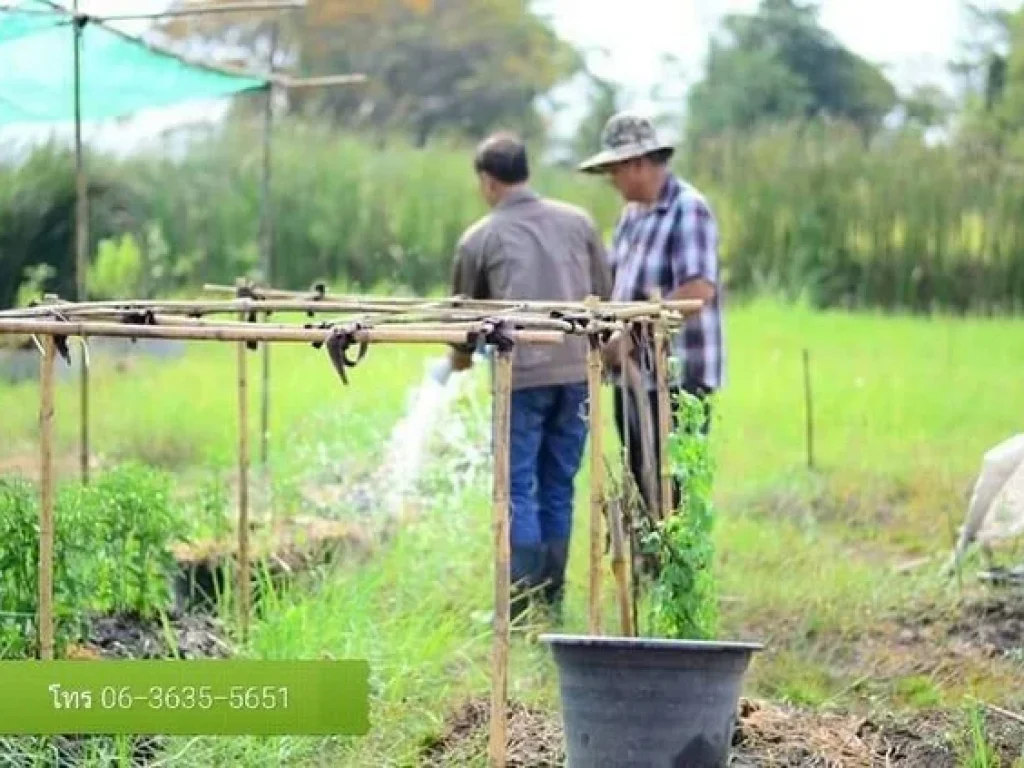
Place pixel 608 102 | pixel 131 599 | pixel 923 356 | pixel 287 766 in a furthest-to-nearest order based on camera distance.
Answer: pixel 608 102
pixel 923 356
pixel 131 599
pixel 287 766

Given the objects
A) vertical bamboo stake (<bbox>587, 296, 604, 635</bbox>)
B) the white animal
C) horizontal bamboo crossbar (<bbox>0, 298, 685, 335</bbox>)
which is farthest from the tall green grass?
vertical bamboo stake (<bbox>587, 296, 604, 635</bbox>)

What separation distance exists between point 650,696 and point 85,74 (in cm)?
429

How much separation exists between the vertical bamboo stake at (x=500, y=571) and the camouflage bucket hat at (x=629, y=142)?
2.99m

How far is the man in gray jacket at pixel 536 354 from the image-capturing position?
321 inches

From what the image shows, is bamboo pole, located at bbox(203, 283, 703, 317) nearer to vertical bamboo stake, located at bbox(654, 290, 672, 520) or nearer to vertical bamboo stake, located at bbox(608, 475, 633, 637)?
vertical bamboo stake, located at bbox(654, 290, 672, 520)

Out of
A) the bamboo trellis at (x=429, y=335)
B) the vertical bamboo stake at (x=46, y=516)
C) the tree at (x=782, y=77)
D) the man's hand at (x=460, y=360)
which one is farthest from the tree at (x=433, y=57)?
the vertical bamboo stake at (x=46, y=516)

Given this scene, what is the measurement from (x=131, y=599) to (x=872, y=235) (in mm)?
12124

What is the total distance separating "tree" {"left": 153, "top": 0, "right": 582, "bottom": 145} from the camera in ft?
100

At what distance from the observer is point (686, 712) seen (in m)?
5.46

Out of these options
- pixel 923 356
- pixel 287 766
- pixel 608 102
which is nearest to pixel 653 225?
pixel 287 766

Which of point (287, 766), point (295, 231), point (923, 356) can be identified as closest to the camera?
point (287, 766)

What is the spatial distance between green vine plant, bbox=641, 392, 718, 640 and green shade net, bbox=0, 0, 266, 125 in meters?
3.03

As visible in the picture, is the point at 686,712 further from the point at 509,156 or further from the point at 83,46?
the point at 83,46

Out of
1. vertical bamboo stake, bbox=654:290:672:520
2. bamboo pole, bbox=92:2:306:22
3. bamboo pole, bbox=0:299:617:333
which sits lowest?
vertical bamboo stake, bbox=654:290:672:520
